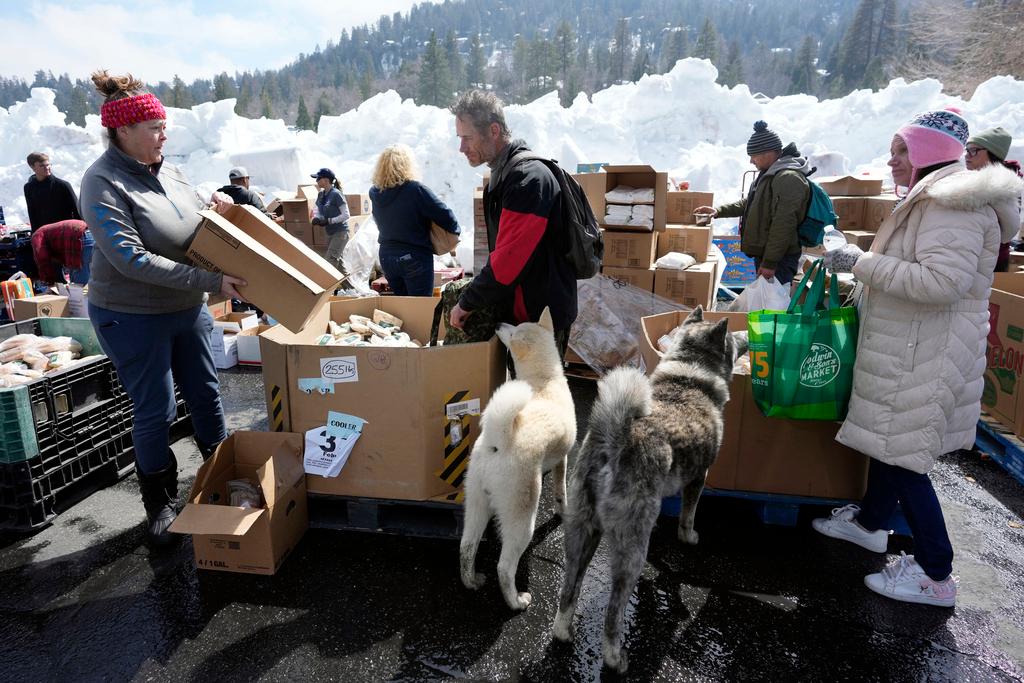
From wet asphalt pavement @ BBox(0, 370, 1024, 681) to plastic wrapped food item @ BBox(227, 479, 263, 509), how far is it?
0.35m

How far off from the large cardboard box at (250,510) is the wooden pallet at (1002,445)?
4.55 meters

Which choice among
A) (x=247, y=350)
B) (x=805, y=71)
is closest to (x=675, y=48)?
(x=805, y=71)

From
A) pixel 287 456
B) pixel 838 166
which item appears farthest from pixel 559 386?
pixel 838 166

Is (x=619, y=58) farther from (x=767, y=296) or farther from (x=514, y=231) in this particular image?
(x=514, y=231)

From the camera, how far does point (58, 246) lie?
5.43 m

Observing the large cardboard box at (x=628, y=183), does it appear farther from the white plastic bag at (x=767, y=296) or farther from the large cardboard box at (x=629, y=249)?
the white plastic bag at (x=767, y=296)

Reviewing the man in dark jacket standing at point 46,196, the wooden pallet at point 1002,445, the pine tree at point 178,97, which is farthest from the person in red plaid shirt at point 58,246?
the pine tree at point 178,97

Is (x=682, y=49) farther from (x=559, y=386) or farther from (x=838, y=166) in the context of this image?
(x=559, y=386)

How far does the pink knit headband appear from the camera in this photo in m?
2.63

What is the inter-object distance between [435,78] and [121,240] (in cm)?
5413

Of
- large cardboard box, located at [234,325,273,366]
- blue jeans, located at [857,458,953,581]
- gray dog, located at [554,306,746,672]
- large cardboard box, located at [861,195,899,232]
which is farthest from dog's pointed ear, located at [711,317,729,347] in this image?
large cardboard box, located at [861,195,899,232]

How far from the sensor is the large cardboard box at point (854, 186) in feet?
30.3

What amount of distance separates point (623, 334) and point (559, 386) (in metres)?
2.83

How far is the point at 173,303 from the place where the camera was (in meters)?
2.91
